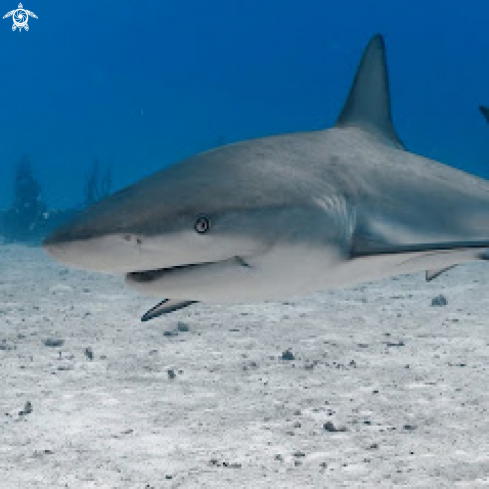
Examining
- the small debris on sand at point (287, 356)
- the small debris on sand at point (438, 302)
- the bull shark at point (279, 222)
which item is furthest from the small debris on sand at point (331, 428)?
the small debris on sand at point (438, 302)

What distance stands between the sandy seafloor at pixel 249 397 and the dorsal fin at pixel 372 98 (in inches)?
84.3

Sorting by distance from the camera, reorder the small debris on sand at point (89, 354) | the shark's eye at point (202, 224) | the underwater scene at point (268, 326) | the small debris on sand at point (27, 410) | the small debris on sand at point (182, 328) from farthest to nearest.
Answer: the small debris on sand at point (182, 328)
the small debris on sand at point (89, 354)
the small debris on sand at point (27, 410)
the underwater scene at point (268, 326)
the shark's eye at point (202, 224)

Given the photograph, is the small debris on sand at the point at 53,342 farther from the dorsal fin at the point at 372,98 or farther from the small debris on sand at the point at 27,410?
the dorsal fin at the point at 372,98

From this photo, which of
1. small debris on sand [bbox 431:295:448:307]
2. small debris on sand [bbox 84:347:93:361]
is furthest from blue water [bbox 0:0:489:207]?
small debris on sand [bbox 84:347:93:361]

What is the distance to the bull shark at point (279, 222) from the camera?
229 centimetres

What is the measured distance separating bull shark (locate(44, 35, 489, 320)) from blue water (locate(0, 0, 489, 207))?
12328 centimetres

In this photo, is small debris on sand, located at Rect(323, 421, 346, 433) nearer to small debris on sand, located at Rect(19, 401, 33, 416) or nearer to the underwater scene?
the underwater scene

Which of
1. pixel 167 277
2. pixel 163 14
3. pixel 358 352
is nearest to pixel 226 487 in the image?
pixel 167 277

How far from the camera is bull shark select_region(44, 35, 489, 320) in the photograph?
2.29 meters

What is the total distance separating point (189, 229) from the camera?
91.3 inches

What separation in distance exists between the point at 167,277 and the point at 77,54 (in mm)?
198939

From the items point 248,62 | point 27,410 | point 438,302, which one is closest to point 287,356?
point 27,410

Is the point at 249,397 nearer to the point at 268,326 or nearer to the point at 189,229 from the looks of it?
the point at 268,326

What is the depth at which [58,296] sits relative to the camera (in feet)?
35.8
